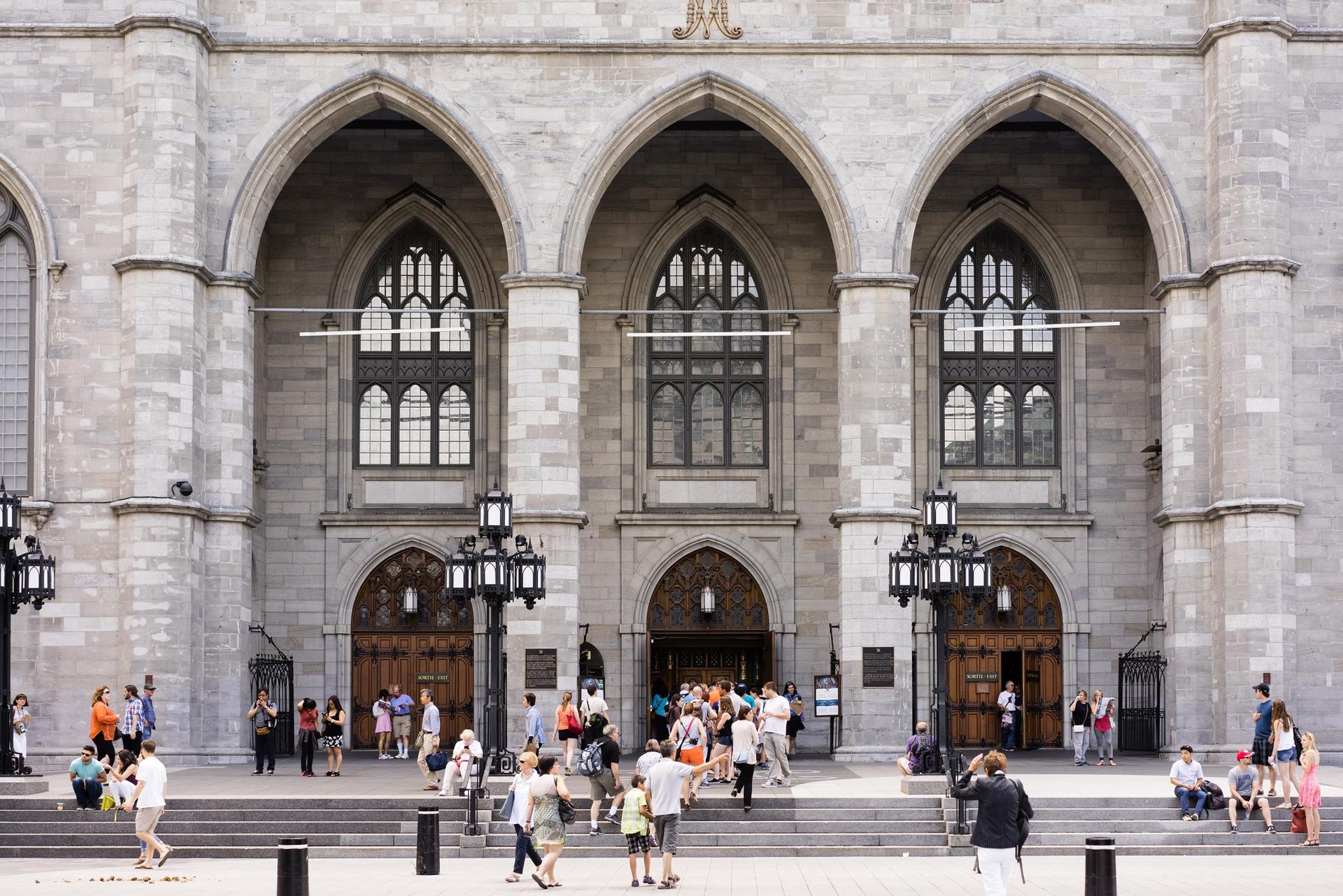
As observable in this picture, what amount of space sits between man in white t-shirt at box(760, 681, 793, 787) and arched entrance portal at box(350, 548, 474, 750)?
1000cm

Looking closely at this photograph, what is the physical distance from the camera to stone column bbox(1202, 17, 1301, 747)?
30938 millimetres

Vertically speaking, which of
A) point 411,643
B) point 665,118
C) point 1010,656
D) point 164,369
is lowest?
point 1010,656

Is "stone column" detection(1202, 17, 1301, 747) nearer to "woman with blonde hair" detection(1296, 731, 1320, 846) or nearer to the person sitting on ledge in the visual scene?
the person sitting on ledge

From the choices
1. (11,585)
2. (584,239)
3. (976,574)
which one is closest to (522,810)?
(976,574)

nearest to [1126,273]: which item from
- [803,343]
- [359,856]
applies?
[803,343]

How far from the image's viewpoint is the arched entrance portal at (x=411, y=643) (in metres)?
36.2

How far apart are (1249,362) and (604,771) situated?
43.4 feet

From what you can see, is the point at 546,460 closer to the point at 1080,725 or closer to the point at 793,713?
the point at 793,713

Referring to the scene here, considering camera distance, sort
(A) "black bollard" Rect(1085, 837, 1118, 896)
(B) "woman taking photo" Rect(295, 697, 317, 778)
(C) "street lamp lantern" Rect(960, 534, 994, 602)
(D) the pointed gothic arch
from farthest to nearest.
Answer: (D) the pointed gothic arch → (B) "woman taking photo" Rect(295, 697, 317, 778) → (C) "street lamp lantern" Rect(960, 534, 994, 602) → (A) "black bollard" Rect(1085, 837, 1118, 896)

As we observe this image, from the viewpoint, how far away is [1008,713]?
113 feet

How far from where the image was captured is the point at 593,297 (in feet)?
121

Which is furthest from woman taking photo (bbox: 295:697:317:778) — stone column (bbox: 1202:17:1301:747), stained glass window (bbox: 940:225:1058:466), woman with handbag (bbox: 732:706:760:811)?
stone column (bbox: 1202:17:1301:747)

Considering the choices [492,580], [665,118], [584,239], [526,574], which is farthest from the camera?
[584,239]

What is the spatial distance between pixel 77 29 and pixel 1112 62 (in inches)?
663
